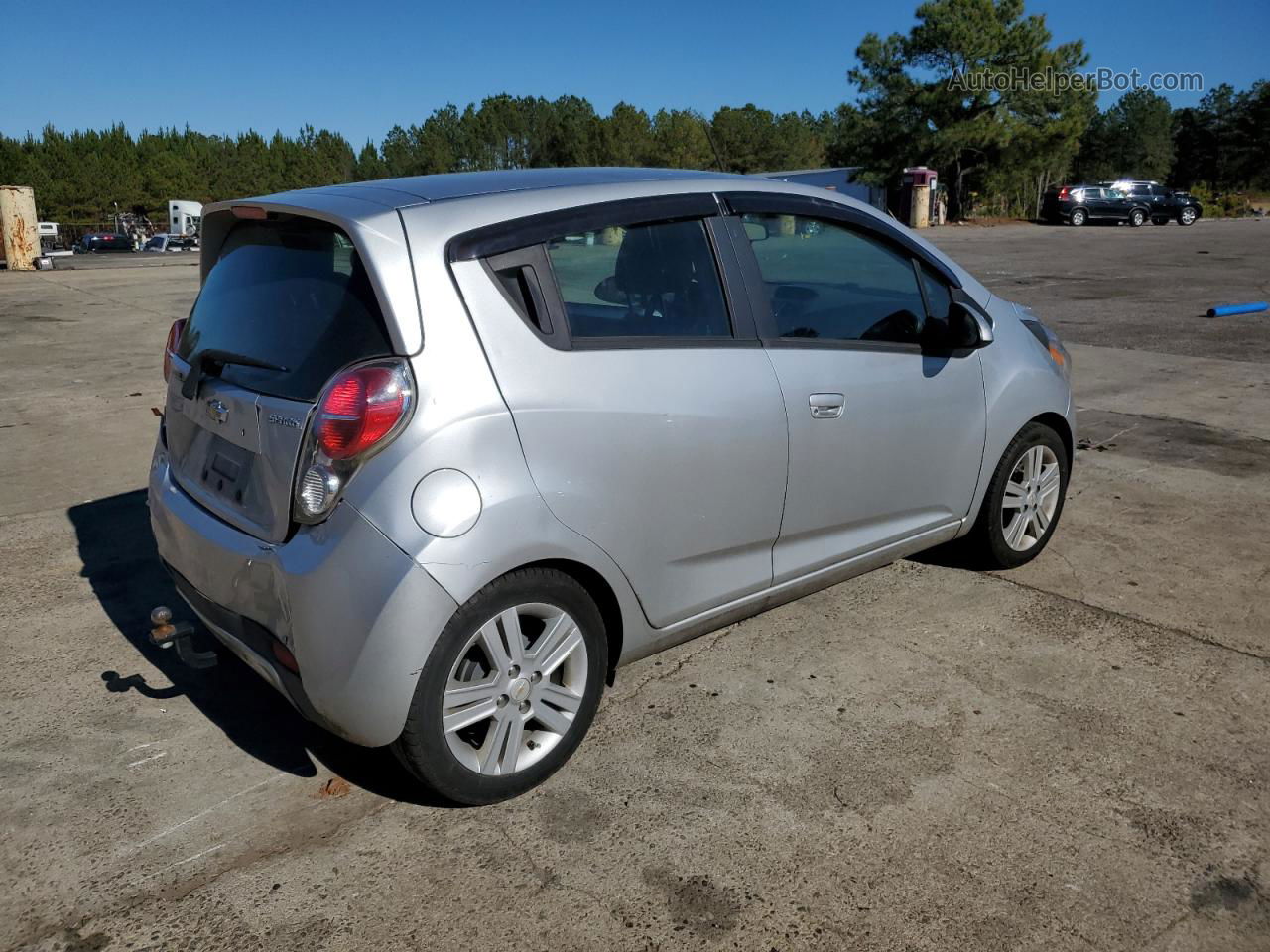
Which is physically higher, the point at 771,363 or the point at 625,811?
the point at 771,363

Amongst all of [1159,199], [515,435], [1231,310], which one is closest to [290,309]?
[515,435]

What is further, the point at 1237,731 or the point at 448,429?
the point at 1237,731

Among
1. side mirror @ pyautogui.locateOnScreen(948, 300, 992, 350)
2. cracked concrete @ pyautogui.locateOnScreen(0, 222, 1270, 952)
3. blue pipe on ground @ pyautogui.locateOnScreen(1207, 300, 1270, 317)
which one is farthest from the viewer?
blue pipe on ground @ pyautogui.locateOnScreen(1207, 300, 1270, 317)

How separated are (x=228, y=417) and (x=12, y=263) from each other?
26176 millimetres

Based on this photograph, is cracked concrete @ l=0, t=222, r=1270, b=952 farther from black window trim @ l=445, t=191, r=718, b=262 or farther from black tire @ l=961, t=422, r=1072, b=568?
black window trim @ l=445, t=191, r=718, b=262

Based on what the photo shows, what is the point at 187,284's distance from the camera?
64.4 feet

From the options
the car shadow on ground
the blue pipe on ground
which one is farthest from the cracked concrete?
the blue pipe on ground

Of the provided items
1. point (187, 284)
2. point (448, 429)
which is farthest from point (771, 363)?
point (187, 284)

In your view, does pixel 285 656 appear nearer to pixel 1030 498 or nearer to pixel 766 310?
pixel 766 310

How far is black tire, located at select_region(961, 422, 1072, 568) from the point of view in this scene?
14.1 ft

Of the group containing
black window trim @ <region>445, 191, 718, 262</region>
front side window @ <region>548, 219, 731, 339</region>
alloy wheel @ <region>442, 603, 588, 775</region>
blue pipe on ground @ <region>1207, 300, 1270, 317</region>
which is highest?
black window trim @ <region>445, 191, 718, 262</region>

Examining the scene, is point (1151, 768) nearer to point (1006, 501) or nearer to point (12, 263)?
point (1006, 501)

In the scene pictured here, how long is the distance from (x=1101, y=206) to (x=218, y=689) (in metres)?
46.6

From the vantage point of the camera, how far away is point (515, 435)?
2727 mm
